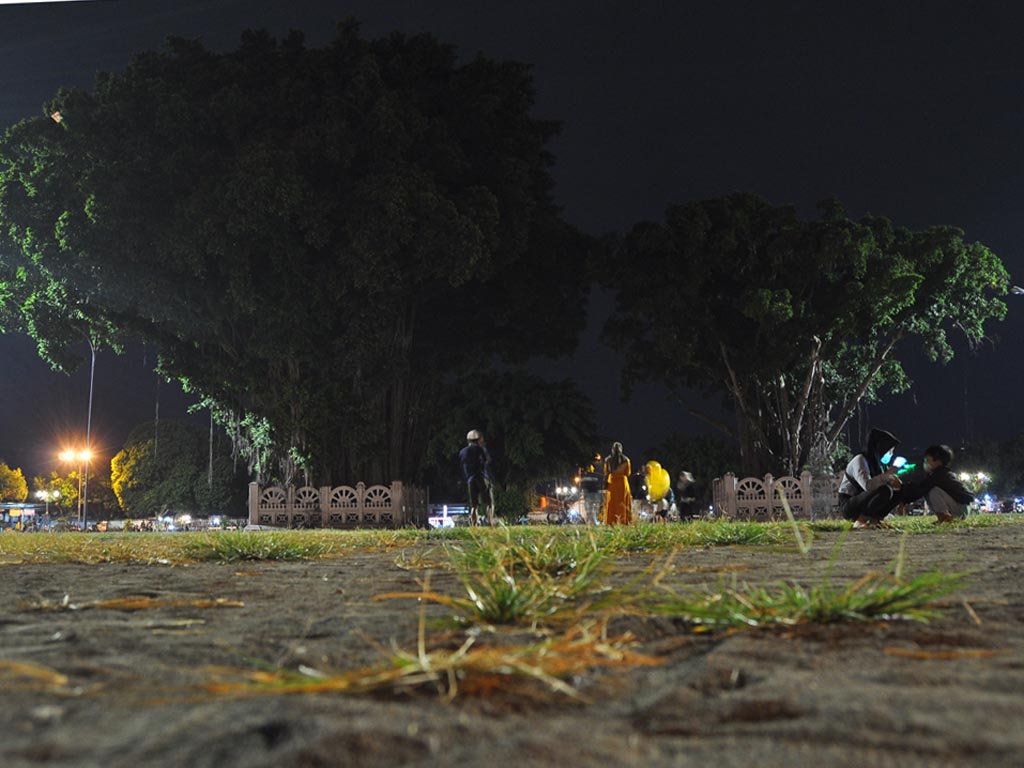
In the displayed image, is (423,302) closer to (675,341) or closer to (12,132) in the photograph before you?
(675,341)

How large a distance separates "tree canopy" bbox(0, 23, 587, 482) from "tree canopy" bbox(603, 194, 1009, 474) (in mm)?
3951

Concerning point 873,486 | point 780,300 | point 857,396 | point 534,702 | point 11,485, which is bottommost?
point 534,702

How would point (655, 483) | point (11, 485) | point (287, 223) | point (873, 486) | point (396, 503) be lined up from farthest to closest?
1. point (11, 485)
2. point (396, 503)
3. point (287, 223)
4. point (655, 483)
5. point (873, 486)

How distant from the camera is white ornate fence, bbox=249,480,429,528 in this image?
834 inches

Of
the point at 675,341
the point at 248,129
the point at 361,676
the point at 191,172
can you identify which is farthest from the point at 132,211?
the point at 361,676

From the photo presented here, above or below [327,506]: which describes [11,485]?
above

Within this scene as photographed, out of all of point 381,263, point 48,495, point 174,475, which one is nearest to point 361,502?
point 381,263

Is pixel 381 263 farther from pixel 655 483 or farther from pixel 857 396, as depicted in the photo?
pixel 857 396

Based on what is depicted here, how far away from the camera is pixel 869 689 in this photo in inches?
61.2

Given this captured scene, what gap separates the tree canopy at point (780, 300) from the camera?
24.1m

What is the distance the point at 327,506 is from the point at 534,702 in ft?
67.0

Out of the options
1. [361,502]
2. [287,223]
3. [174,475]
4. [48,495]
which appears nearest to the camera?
[287,223]

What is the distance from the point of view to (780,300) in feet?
75.0

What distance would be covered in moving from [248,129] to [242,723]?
21.9 metres
